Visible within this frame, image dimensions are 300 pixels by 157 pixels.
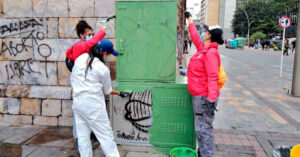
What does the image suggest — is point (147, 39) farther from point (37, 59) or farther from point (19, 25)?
point (19, 25)

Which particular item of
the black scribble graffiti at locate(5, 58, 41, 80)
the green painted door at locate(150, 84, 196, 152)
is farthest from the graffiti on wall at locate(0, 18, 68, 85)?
the green painted door at locate(150, 84, 196, 152)

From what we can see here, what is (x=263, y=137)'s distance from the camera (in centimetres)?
434

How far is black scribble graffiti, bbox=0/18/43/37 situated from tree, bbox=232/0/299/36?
175ft

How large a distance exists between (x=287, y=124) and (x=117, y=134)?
11.6ft

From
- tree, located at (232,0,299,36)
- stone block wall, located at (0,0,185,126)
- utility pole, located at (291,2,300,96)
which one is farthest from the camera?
tree, located at (232,0,299,36)

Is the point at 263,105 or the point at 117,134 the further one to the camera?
the point at 263,105

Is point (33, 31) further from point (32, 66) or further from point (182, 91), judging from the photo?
point (182, 91)

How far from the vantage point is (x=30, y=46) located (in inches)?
189

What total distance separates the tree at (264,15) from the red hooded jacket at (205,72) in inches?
2106

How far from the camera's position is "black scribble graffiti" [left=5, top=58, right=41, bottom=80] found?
4.84 m

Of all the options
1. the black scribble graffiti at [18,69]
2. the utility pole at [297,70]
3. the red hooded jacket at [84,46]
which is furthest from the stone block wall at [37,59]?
the utility pole at [297,70]

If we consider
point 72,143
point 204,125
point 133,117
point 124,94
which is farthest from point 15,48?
point 204,125

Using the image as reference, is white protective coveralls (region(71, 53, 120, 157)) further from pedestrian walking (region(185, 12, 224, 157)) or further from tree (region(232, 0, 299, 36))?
tree (region(232, 0, 299, 36))

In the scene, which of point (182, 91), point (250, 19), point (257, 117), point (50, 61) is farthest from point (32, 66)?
point (250, 19)
